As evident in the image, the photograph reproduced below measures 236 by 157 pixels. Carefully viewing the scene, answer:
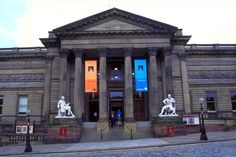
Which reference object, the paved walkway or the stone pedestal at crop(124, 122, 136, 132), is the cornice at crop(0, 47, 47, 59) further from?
the paved walkway

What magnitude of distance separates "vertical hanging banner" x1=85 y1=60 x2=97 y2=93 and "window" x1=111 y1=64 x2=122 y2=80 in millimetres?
3961

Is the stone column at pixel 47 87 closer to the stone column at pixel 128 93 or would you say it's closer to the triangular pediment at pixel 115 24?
the triangular pediment at pixel 115 24

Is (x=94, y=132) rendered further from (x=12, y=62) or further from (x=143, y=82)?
(x=12, y=62)

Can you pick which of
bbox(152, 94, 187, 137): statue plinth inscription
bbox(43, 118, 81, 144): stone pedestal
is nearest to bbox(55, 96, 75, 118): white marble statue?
bbox(43, 118, 81, 144): stone pedestal

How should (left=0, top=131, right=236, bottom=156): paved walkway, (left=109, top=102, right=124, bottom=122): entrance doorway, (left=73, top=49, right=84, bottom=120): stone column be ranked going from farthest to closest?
(left=109, top=102, right=124, bottom=122): entrance doorway → (left=73, top=49, right=84, bottom=120): stone column → (left=0, top=131, right=236, bottom=156): paved walkway

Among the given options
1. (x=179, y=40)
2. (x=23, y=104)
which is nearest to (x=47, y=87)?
(x=23, y=104)

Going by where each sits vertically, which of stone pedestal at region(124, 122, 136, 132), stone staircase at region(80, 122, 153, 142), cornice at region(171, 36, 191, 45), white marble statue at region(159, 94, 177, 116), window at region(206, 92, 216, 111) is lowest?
stone staircase at region(80, 122, 153, 142)

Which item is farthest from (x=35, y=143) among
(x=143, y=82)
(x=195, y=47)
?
(x=195, y=47)

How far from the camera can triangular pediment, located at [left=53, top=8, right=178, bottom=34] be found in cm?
3002

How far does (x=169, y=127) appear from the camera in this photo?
2441 cm

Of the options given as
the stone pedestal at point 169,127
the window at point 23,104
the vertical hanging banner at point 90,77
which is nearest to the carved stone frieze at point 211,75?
the stone pedestal at point 169,127

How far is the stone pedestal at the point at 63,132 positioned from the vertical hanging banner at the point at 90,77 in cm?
500

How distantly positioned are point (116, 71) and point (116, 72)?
140 mm

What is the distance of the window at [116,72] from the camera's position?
106ft
